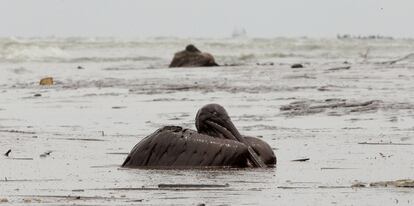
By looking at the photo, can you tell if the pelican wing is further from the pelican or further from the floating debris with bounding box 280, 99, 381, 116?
the floating debris with bounding box 280, 99, 381, 116

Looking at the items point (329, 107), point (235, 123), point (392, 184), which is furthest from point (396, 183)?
point (329, 107)

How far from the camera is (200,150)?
9.79 metres

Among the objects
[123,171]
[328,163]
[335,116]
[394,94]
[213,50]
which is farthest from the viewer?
[213,50]

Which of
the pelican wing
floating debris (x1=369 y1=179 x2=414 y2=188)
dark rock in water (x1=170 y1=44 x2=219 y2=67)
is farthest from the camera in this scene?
dark rock in water (x1=170 y1=44 x2=219 y2=67)

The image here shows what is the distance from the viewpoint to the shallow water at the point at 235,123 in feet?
25.6

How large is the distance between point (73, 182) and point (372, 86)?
40.5 ft

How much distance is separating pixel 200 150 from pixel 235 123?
4.70 meters

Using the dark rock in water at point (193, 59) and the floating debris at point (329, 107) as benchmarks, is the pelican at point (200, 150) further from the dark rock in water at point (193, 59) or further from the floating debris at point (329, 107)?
the dark rock in water at point (193, 59)

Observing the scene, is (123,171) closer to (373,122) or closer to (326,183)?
(326,183)

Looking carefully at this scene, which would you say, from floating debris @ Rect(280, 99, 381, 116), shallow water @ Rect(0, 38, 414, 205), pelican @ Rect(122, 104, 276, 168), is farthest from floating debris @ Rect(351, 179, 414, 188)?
floating debris @ Rect(280, 99, 381, 116)

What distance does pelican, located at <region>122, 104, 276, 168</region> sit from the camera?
383 inches

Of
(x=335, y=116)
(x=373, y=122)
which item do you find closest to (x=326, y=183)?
(x=373, y=122)

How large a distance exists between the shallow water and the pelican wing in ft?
0.90

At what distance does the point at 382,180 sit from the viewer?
28.2ft
